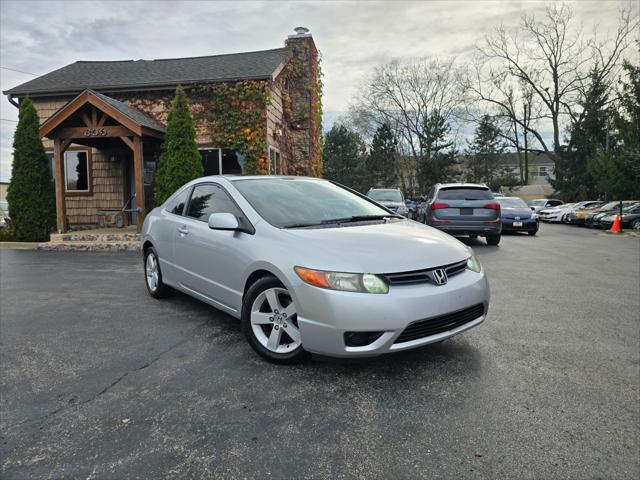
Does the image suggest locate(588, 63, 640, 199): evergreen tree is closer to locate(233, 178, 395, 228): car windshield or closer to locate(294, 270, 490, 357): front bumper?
locate(233, 178, 395, 228): car windshield

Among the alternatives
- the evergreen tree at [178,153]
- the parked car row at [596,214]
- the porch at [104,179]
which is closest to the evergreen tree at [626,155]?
the parked car row at [596,214]

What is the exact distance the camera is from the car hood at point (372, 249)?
308cm

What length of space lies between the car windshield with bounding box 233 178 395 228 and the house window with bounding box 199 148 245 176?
9524 millimetres

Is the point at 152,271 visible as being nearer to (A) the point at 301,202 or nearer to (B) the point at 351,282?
(A) the point at 301,202

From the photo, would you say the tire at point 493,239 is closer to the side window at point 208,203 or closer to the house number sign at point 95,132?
the side window at point 208,203

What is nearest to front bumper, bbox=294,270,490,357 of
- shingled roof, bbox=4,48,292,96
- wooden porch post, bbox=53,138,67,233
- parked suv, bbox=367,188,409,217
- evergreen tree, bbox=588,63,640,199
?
wooden porch post, bbox=53,138,67,233

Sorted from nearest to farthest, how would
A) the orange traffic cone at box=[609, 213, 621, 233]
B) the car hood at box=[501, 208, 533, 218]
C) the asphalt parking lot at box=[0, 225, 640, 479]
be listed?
the asphalt parking lot at box=[0, 225, 640, 479] < the car hood at box=[501, 208, 533, 218] < the orange traffic cone at box=[609, 213, 621, 233]

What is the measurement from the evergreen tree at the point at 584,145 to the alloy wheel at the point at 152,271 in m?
35.6

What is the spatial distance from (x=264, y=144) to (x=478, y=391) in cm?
1154

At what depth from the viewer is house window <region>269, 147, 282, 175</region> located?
562 inches

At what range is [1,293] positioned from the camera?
629 cm

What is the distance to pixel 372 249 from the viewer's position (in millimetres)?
3234

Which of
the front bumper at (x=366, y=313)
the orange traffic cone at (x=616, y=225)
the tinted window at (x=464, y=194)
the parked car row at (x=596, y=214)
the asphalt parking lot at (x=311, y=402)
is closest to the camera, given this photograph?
the asphalt parking lot at (x=311, y=402)

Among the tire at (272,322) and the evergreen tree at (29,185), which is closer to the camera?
the tire at (272,322)
